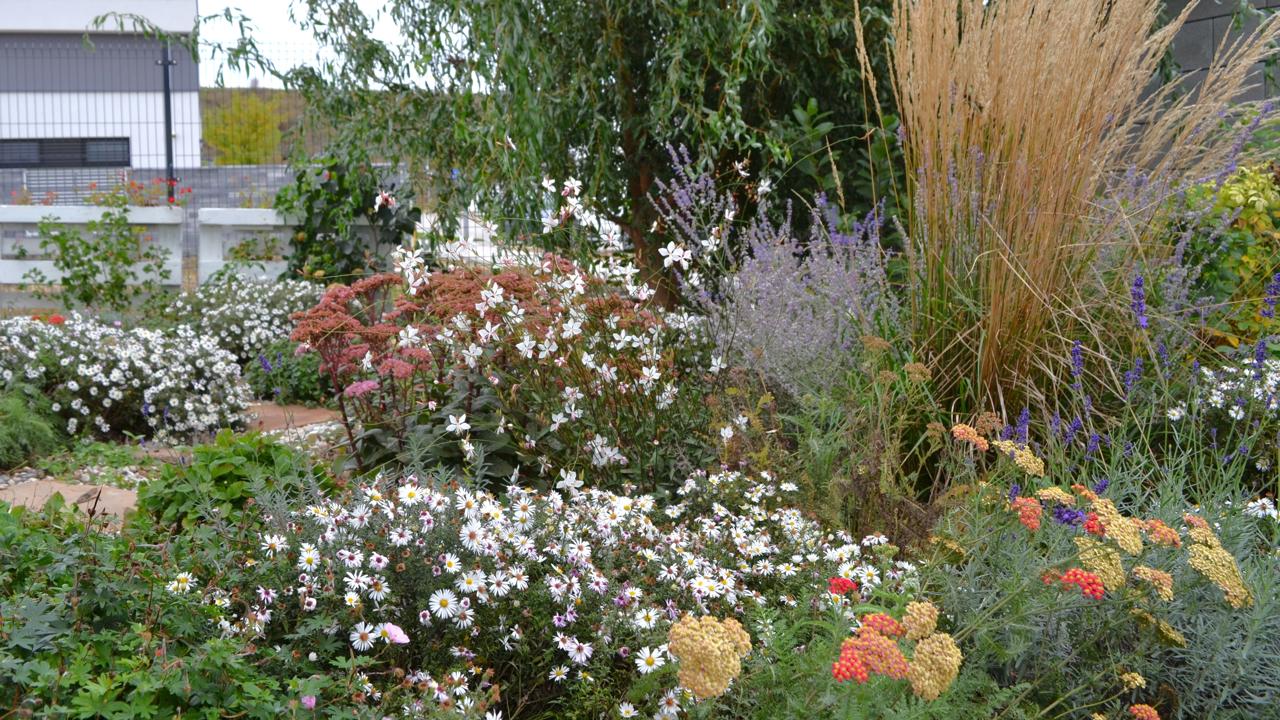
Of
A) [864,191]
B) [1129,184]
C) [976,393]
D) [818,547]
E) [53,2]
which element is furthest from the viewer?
[53,2]

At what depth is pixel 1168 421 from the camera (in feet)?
10.3

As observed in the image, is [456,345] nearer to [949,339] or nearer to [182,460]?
[182,460]

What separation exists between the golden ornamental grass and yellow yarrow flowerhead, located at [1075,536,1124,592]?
4.19 ft

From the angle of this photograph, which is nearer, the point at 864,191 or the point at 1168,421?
the point at 1168,421

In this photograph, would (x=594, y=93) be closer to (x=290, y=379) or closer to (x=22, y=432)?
(x=290, y=379)

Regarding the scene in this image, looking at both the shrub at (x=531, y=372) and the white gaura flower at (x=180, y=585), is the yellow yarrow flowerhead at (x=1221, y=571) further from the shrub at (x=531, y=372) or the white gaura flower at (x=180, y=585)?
the white gaura flower at (x=180, y=585)

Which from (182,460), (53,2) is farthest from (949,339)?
(53,2)

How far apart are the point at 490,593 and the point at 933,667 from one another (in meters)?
0.86

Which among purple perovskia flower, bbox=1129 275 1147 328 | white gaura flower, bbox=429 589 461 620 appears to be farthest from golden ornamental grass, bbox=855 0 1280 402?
white gaura flower, bbox=429 589 461 620

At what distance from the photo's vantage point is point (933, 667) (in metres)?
1.40

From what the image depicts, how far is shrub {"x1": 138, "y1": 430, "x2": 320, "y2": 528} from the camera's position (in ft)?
9.29

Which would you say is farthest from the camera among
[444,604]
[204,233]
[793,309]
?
[204,233]

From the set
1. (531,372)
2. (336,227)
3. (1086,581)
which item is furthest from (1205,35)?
(336,227)

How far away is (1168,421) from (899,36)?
1.49m
